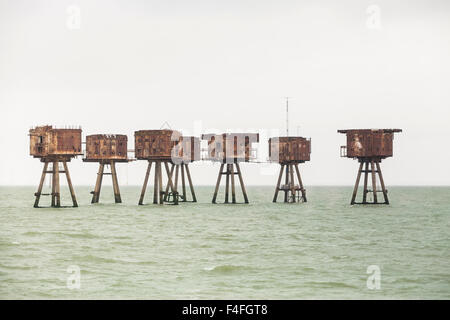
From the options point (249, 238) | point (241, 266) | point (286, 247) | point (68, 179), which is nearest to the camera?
point (241, 266)

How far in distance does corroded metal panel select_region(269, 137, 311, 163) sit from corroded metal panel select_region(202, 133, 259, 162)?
2411mm

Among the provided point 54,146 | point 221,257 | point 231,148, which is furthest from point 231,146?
point 221,257

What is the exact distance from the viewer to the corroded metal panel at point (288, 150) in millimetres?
74625

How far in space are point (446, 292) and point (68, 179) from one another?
144 ft

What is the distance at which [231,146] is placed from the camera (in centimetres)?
7269

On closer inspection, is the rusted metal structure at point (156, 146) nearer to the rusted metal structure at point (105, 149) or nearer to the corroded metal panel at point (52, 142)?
the rusted metal structure at point (105, 149)

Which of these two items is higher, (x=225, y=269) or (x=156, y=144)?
(x=156, y=144)

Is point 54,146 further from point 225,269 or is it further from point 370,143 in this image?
point 225,269

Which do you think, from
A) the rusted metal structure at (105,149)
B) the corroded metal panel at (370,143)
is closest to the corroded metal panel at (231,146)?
the rusted metal structure at (105,149)

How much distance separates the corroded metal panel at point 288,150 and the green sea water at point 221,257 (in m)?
12.9

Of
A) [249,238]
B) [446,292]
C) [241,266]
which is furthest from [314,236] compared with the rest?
[446,292]

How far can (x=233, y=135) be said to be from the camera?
239ft

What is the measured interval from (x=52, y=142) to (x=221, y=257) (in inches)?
1262
